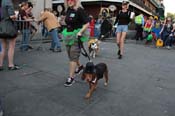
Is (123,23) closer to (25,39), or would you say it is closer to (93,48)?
(93,48)

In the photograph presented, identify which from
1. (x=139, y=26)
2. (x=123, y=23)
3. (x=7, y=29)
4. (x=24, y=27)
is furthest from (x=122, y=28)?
(x=139, y=26)

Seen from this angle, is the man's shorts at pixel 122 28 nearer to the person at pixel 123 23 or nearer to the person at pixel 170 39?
the person at pixel 123 23

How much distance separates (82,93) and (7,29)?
244 centimetres

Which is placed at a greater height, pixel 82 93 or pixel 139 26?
pixel 139 26

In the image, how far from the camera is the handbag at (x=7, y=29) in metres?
5.94

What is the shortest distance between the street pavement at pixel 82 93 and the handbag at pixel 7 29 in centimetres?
85

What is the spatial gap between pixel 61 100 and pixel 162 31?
10.4m

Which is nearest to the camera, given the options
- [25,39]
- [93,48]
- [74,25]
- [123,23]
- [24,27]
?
[74,25]

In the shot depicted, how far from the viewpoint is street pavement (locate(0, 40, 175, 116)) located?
13.3 feet

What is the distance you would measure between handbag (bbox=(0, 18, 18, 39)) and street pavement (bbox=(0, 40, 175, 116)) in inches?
Result: 33.5

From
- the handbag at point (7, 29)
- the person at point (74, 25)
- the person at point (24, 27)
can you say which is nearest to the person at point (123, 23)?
the person at point (24, 27)

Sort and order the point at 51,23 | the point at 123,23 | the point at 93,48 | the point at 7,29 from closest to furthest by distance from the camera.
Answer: the point at 7,29, the point at 123,23, the point at 93,48, the point at 51,23

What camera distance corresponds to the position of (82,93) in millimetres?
4812

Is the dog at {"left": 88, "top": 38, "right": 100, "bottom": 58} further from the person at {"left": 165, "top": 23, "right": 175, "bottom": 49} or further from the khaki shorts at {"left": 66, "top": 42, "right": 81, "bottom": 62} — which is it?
the person at {"left": 165, "top": 23, "right": 175, "bottom": 49}
